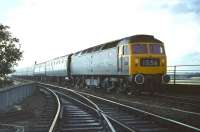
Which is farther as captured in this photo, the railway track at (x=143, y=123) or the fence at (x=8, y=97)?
the fence at (x=8, y=97)

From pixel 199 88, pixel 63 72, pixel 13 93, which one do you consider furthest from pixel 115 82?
pixel 63 72

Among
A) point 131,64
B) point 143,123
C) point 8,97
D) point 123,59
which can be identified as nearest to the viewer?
point 143,123

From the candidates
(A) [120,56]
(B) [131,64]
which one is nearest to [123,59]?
(A) [120,56]

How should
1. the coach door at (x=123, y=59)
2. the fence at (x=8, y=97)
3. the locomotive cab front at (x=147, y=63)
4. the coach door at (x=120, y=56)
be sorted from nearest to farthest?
the fence at (x=8, y=97), the locomotive cab front at (x=147, y=63), the coach door at (x=123, y=59), the coach door at (x=120, y=56)

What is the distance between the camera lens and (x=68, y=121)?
13.0 m

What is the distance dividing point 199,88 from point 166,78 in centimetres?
188

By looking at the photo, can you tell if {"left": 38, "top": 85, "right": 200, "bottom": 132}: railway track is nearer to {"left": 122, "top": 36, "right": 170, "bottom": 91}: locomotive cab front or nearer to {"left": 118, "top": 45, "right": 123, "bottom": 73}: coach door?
{"left": 122, "top": 36, "right": 170, "bottom": 91}: locomotive cab front

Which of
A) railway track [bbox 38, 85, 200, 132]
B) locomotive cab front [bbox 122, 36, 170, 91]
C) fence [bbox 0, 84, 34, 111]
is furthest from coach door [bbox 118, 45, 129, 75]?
railway track [bbox 38, 85, 200, 132]

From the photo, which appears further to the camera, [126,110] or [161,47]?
[161,47]

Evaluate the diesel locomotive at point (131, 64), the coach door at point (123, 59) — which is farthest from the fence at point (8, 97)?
the diesel locomotive at point (131, 64)

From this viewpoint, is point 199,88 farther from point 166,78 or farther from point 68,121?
point 68,121

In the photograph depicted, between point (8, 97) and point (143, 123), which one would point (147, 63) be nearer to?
point (8, 97)

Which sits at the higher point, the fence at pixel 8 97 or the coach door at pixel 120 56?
the coach door at pixel 120 56

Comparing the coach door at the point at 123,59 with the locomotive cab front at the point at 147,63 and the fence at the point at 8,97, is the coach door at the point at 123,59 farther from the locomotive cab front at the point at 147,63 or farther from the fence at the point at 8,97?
the fence at the point at 8,97
